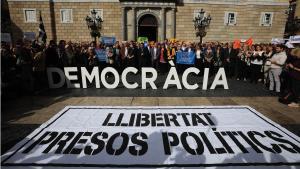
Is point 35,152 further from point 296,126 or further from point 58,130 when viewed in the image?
point 296,126

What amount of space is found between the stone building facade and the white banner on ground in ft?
A: 69.8

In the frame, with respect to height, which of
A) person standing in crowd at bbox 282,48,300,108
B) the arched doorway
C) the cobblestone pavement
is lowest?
the cobblestone pavement

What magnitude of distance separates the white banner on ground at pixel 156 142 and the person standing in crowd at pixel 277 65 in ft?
11.8

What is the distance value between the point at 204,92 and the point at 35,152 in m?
6.74

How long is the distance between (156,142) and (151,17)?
23.8m

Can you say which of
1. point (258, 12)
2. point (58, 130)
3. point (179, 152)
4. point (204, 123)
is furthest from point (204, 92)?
point (258, 12)

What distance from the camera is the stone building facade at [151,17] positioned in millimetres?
25578

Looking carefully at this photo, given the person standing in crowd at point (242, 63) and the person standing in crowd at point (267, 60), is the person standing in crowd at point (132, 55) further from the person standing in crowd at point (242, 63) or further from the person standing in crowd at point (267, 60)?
the person standing in crowd at point (267, 60)

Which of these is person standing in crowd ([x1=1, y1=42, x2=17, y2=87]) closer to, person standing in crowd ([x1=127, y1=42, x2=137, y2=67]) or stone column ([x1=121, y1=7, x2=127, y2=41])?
person standing in crowd ([x1=127, y1=42, x2=137, y2=67])

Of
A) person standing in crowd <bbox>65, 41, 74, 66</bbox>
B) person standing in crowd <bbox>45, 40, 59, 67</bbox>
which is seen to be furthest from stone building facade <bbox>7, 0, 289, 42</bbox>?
person standing in crowd <bbox>45, 40, 59, 67</bbox>

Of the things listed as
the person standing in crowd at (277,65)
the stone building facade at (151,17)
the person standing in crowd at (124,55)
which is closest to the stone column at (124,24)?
the stone building facade at (151,17)

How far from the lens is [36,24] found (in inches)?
1027

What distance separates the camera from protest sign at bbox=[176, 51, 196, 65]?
13.0m

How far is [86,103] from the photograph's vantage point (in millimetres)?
7477
